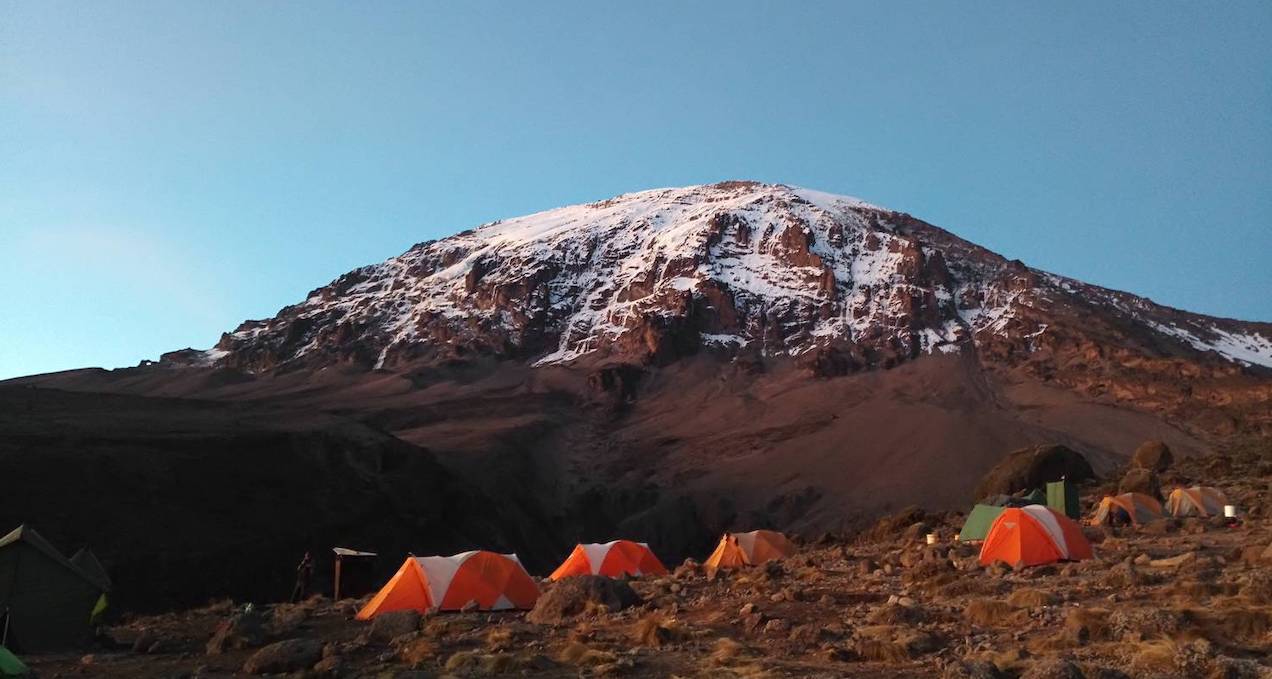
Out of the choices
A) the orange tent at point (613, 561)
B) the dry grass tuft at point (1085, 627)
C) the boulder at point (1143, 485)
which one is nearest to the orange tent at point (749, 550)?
the orange tent at point (613, 561)

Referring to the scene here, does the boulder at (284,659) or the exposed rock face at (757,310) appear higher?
the exposed rock face at (757,310)

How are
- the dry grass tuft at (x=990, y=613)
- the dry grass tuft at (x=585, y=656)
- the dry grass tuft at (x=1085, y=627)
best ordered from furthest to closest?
the dry grass tuft at (x=990, y=613), the dry grass tuft at (x=585, y=656), the dry grass tuft at (x=1085, y=627)

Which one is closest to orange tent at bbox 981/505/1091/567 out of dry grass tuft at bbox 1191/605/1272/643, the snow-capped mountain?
dry grass tuft at bbox 1191/605/1272/643

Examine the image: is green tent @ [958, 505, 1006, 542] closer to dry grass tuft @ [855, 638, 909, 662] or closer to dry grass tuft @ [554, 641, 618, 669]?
dry grass tuft @ [855, 638, 909, 662]

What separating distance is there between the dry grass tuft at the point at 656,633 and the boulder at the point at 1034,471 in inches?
1557

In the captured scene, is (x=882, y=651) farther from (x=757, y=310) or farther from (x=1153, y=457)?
(x=757, y=310)

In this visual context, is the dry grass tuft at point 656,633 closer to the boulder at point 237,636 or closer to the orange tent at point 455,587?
the orange tent at point 455,587

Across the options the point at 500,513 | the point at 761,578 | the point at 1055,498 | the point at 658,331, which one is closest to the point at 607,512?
the point at 500,513

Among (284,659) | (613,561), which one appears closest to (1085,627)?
(284,659)

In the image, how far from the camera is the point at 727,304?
12106 cm

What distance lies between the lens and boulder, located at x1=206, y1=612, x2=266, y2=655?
14.2m

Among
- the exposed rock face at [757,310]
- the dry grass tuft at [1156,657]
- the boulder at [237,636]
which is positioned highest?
the exposed rock face at [757,310]

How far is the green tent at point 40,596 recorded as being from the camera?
15.6 meters

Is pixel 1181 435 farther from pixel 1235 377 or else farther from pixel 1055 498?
pixel 1055 498
